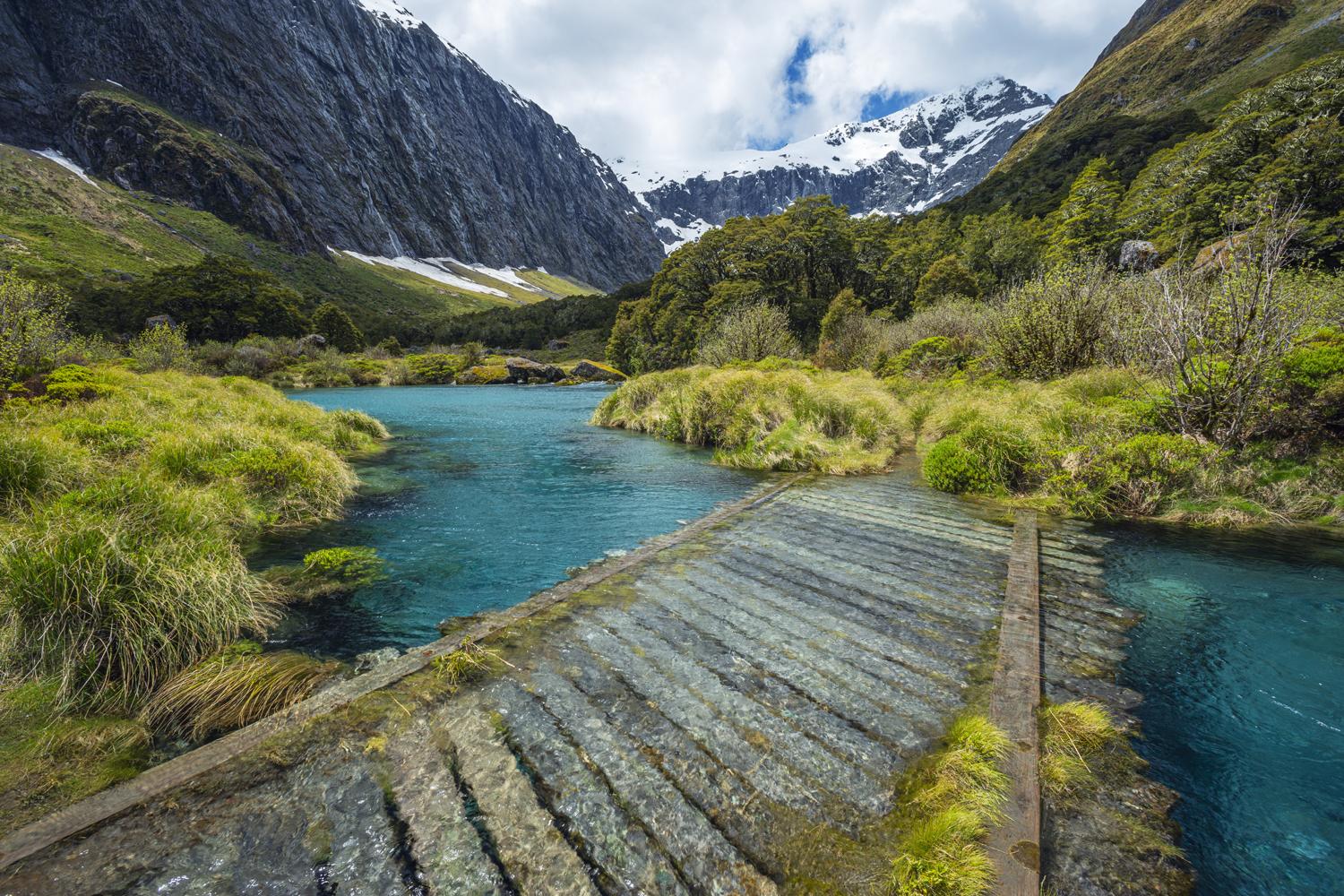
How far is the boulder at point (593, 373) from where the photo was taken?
211ft

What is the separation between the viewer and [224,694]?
394cm

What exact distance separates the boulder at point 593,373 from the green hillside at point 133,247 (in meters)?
39.9

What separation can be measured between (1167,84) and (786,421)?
119 m

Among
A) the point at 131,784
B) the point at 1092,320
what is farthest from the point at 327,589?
the point at 1092,320

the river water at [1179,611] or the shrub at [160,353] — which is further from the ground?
the shrub at [160,353]

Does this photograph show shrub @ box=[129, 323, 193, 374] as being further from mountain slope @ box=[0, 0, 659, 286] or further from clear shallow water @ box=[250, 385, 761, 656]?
mountain slope @ box=[0, 0, 659, 286]

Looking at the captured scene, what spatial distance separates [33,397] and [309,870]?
52.7ft

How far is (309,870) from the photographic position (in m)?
2.54

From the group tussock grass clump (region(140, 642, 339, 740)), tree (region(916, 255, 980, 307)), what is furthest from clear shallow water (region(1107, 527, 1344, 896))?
tree (region(916, 255, 980, 307))

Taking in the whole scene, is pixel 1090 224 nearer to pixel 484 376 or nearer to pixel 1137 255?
pixel 1137 255

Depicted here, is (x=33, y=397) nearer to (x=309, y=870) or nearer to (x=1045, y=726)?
(x=309, y=870)

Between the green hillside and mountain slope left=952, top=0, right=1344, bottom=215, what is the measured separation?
97.6 meters

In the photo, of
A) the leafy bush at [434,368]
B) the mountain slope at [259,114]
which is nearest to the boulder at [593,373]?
the leafy bush at [434,368]

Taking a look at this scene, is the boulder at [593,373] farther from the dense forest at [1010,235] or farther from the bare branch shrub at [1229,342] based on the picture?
the bare branch shrub at [1229,342]
